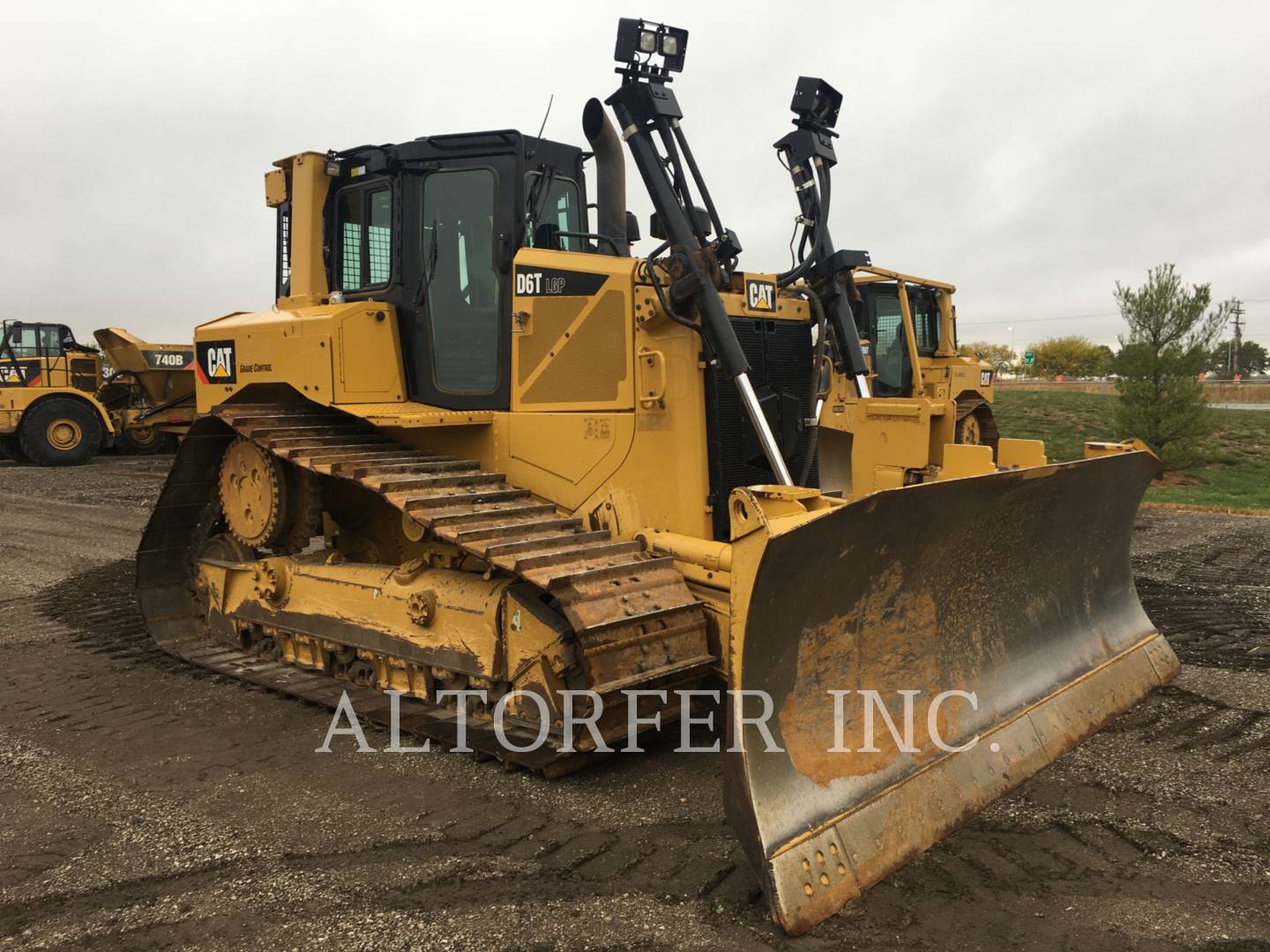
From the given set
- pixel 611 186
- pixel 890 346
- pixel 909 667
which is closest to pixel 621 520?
pixel 909 667

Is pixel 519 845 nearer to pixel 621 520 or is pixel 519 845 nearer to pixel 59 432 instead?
pixel 621 520

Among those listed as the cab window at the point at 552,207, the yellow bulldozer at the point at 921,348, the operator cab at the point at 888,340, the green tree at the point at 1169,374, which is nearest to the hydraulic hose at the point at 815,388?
the cab window at the point at 552,207

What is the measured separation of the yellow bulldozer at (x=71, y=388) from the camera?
2020 cm

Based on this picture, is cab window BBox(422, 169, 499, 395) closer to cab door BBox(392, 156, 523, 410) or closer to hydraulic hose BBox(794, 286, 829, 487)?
cab door BBox(392, 156, 523, 410)

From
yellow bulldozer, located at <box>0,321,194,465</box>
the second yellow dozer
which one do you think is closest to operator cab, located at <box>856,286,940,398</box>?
the second yellow dozer

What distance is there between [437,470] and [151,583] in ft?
8.55

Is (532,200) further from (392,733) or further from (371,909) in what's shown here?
(371,909)

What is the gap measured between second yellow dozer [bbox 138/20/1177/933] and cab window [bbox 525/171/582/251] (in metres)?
0.04

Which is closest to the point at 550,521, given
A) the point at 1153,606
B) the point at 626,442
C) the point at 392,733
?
the point at 626,442

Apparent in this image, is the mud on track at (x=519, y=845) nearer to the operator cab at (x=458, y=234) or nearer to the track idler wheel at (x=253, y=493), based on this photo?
the track idler wheel at (x=253, y=493)

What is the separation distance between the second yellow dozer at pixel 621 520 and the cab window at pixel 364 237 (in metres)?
0.02

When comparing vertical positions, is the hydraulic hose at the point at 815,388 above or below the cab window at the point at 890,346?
below

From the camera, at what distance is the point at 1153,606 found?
7.19 meters

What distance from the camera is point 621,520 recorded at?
4.95 meters
